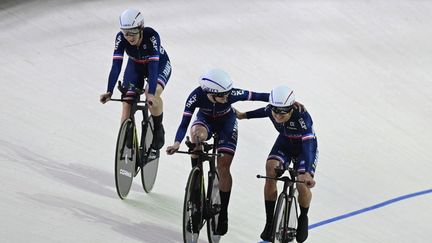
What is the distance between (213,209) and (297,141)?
70 centimetres

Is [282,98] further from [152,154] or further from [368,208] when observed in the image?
[368,208]

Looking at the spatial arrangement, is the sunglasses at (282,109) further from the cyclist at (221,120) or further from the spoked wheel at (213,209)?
the spoked wheel at (213,209)

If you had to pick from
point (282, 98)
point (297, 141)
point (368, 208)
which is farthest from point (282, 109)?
point (368, 208)

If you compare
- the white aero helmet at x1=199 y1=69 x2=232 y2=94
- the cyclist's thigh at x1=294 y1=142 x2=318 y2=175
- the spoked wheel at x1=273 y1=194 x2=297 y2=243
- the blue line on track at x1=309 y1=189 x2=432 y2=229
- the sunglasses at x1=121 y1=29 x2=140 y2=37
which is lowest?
the blue line on track at x1=309 y1=189 x2=432 y2=229

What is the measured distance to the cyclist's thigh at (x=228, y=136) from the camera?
23.1ft

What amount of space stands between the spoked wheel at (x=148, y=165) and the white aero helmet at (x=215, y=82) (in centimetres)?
111

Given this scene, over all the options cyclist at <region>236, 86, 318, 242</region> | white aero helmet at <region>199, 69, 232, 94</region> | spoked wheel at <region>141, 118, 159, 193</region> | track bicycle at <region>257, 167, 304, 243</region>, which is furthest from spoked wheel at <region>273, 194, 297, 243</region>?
spoked wheel at <region>141, 118, 159, 193</region>

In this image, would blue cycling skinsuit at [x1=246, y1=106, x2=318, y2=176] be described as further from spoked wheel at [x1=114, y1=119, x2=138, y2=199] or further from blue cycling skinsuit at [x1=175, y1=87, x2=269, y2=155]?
spoked wheel at [x1=114, y1=119, x2=138, y2=199]

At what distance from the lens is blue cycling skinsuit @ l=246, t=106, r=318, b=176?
22.7 ft

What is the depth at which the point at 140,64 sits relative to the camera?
7.82 metres

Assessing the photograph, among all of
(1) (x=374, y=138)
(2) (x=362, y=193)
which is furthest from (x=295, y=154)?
(1) (x=374, y=138)

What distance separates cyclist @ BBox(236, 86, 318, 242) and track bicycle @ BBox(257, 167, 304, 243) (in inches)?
3.3

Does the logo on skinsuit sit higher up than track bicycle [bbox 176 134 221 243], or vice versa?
track bicycle [bbox 176 134 221 243]

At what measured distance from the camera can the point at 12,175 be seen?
25.8ft
